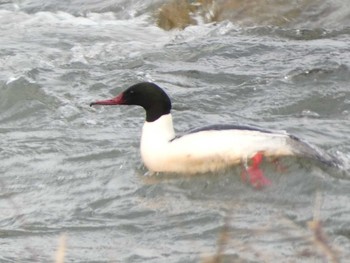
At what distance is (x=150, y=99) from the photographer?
889 cm

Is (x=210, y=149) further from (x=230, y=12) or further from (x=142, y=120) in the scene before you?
(x=230, y=12)

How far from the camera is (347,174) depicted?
27.0ft

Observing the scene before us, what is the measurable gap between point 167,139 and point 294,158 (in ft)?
3.40

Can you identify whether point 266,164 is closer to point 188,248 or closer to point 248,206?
point 248,206

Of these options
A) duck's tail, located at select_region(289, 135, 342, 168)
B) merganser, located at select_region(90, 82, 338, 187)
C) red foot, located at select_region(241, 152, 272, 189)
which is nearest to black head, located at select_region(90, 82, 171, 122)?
merganser, located at select_region(90, 82, 338, 187)

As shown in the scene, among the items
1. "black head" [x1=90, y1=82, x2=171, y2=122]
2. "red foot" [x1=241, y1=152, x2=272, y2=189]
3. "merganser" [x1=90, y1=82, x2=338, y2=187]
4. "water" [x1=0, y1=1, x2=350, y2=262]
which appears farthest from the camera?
"black head" [x1=90, y1=82, x2=171, y2=122]

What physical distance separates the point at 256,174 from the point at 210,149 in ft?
1.33

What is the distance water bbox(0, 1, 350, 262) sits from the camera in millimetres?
7188

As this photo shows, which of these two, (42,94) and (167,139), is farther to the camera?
(42,94)

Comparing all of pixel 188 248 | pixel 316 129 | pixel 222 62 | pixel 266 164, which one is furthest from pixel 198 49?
pixel 188 248

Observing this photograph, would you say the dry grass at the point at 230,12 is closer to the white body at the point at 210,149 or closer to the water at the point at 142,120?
the water at the point at 142,120

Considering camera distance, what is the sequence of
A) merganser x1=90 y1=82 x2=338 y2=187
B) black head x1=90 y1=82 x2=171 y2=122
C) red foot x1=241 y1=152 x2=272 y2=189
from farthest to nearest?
black head x1=90 y1=82 x2=171 y2=122 → merganser x1=90 y1=82 x2=338 y2=187 → red foot x1=241 y1=152 x2=272 y2=189

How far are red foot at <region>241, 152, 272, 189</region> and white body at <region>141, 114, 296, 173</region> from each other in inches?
1.8

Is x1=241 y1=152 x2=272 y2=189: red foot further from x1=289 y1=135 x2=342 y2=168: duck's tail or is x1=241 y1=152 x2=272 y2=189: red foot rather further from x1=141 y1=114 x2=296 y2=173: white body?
x1=289 y1=135 x2=342 y2=168: duck's tail
